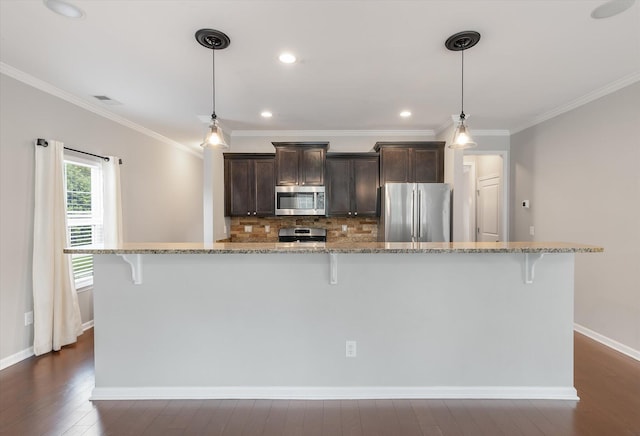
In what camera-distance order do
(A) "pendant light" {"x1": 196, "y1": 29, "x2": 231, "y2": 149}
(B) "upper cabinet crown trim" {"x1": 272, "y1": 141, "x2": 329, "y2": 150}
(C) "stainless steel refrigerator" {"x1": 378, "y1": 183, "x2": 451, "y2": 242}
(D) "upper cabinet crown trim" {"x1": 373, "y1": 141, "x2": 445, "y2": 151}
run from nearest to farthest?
(A) "pendant light" {"x1": 196, "y1": 29, "x2": 231, "y2": 149}, (C) "stainless steel refrigerator" {"x1": 378, "y1": 183, "x2": 451, "y2": 242}, (D) "upper cabinet crown trim" {"x1": 373, "y1": 141, "x2": 445, "y2": 151}, (B) "upper cabinet crown trim" {"x1": 272, "y1": 141, "x2": 329, "y2": 150}

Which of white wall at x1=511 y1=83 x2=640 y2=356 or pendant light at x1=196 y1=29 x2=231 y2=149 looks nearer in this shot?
pendant light at x1=196 y1=29 x2=231 y2=149

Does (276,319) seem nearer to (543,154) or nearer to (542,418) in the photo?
(542,418)

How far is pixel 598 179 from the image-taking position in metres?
3.39

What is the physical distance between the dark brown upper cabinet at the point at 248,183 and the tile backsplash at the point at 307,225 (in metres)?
0.32

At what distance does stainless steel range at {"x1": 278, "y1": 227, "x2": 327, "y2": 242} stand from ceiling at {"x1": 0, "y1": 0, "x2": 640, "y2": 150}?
72.6 inches

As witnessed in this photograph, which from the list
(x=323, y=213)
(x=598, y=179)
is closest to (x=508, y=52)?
(x=598, y=179)

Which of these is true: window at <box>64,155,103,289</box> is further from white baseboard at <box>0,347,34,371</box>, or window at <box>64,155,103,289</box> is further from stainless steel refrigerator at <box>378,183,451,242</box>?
stainless steel refrigerator at <box>378,183,451,242</box>

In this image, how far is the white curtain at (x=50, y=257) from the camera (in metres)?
3.03

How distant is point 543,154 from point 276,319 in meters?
3.98

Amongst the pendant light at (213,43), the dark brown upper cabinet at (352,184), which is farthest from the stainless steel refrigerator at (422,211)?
the pendant light at (213,43)

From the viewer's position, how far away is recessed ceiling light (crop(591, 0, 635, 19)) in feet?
6.41

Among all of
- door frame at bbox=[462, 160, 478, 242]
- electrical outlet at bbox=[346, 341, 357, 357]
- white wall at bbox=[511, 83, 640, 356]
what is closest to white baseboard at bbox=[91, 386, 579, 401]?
electrical outlet at bbox=[346, 341, 357, 357]

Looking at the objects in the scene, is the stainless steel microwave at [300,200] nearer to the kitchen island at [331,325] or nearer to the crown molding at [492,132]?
the crown molding at [492,132]

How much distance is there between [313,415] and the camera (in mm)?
2119
